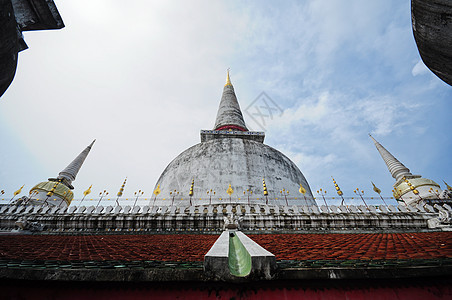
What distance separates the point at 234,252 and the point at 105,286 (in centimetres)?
119

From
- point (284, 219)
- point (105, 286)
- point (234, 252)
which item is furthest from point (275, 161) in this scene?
point (105, 286)

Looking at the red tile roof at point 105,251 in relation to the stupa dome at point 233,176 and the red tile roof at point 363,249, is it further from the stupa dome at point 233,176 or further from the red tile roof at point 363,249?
the stupa dome at point 233,176

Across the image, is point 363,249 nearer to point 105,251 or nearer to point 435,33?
point 435,33

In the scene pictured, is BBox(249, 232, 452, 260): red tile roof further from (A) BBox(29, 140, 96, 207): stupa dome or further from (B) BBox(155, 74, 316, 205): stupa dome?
(A) BBox(29, 140, 96, 207): stupa dome

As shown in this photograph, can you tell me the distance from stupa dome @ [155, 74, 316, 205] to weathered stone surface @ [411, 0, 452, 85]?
25.0ft

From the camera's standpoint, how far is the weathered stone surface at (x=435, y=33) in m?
1.83

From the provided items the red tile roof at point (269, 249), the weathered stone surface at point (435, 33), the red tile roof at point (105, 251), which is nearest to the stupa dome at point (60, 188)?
the red tile roof at point (105, 251)

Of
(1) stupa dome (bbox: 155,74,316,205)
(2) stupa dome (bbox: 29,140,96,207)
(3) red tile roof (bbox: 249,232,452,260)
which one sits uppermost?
(2) stupa dome (bbox: 29,140,96,207)

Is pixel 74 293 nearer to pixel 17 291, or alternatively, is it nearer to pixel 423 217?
pixel 17 291

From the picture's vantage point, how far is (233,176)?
11.3 metres

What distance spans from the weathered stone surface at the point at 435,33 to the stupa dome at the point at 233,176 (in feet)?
25.0

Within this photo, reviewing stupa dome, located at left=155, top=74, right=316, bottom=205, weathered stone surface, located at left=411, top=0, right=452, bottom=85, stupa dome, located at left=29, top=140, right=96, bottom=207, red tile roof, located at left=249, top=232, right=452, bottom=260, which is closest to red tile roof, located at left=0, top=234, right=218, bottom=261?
red tile roof, located at left=249, top=232, right=452, bottom=260

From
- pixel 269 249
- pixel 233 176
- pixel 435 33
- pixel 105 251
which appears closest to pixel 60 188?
pixel 233 176

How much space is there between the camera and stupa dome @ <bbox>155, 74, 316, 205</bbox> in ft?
34.4
